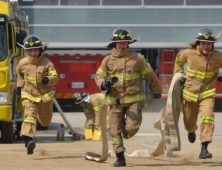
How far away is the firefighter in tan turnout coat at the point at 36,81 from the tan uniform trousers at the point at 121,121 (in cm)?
188

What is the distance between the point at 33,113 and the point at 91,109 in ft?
17.4

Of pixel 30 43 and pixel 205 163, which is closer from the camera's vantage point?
pixel 205 163

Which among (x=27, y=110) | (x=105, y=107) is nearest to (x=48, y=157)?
(x=27, y=110)

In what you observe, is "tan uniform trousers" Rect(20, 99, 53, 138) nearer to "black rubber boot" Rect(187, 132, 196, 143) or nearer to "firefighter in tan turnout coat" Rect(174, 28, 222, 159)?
"black rubber boot" Rect(187, 132, 196, 143)

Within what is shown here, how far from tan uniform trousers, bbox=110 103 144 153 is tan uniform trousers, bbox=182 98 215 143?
84 cm

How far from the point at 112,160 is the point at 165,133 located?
0.85 m


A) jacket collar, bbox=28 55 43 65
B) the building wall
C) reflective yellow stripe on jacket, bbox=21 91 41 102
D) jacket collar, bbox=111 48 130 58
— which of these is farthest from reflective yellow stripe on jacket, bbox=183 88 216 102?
the building wall

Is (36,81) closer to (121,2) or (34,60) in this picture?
(34,60)

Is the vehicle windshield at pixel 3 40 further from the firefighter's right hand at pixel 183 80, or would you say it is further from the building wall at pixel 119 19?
the building wall at pixel 119 19

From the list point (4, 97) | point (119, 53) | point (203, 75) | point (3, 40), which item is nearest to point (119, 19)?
point (3, 40)

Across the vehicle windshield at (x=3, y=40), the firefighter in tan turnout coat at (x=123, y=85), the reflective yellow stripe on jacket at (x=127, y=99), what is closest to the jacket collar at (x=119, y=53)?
the firefighter in tan turnout coat at (x=123, y=85)

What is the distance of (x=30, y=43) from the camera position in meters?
12.5

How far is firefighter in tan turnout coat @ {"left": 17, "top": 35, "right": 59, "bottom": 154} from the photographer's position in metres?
12.5

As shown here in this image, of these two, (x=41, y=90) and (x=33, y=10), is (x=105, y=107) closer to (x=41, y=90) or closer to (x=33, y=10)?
(x=41, y=90)
